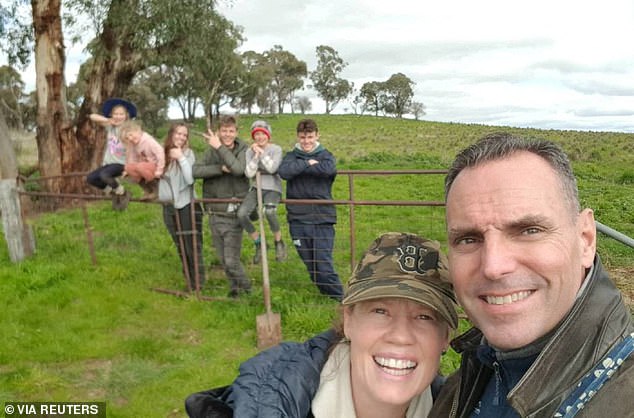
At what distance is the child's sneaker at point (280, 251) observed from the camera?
6.82m

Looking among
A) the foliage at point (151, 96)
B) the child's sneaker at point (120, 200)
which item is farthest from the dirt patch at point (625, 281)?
the foliage at point (151, 96)

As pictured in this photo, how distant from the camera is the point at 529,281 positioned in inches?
51.3

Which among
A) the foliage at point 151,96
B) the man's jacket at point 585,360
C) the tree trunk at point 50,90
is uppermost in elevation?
the foliage at point 151,96

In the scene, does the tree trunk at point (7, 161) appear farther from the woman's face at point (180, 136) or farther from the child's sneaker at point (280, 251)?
the child's sneaker at point (280, 251)

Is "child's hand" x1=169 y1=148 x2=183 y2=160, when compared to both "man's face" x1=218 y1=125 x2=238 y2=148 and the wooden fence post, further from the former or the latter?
the wooden fence post

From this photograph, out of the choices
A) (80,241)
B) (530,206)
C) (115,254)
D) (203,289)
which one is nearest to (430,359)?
(530,206)

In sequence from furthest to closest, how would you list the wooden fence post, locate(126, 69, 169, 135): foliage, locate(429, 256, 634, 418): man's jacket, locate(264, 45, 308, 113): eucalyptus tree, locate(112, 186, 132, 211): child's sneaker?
1. locate(264, 45, 308, 113): eucalyptus tree
2. locate(126, 69, 169, 135): foliage
3. the wooden fence post
4. locate(112, 186, 132, 211): child's sneaker
5. locate(429, 256, 634, 418): man's jacket

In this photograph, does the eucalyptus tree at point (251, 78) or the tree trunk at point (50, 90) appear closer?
the tree trunk at point (50, 90)

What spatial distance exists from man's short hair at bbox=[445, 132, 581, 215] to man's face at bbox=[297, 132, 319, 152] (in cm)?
426

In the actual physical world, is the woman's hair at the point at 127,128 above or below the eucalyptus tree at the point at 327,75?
below

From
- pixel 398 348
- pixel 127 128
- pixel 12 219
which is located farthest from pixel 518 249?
pixel 12 219

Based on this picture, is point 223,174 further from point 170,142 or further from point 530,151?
point 530,151

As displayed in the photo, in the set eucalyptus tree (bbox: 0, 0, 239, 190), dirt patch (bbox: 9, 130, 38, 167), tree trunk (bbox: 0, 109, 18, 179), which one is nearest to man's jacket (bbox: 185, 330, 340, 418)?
tree trunk (bbox: 0, 109, 18, 179)

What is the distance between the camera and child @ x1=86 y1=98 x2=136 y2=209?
21.5 feet
